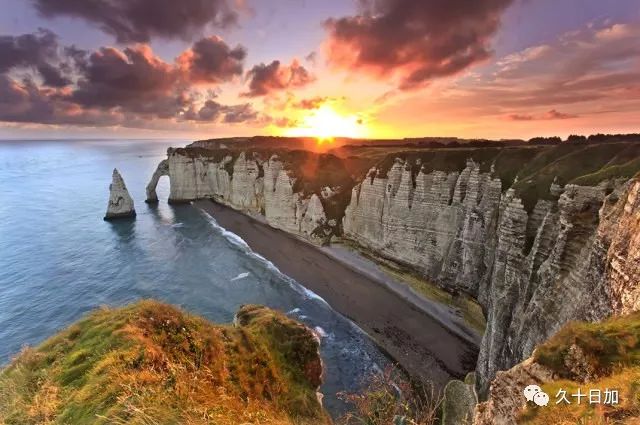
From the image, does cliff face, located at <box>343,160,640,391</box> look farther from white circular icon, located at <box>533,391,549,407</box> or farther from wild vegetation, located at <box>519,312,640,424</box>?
white circular icon, located at <box>533,391,549,407</box>

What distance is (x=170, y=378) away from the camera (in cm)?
836

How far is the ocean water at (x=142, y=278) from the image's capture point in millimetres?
32062

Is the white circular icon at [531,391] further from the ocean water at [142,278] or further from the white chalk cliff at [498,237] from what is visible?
the ocean water at [142,278]

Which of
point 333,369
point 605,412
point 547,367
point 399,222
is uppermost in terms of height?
point 605,412

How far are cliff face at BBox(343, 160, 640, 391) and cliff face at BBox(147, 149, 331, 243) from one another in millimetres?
12087

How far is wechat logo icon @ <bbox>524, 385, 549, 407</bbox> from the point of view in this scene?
734 centimetres

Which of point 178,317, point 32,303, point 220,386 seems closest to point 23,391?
point 178,317

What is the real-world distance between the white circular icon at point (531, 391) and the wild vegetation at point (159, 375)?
6.06 metres

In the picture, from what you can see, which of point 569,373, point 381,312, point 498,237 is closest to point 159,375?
point 569,373

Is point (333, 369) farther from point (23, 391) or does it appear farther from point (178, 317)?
point (23, 391)

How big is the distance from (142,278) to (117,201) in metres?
38.9

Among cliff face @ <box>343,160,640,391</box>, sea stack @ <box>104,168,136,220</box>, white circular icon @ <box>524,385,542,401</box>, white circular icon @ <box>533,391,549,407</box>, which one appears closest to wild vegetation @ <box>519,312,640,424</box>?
white circular icon @ <box>533,391,549,407</box>

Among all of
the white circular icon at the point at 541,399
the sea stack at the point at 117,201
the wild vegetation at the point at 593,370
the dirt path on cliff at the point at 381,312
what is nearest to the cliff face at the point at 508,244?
the wild vegetation at the point at 593,370

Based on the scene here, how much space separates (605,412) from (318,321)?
31.5 metres
